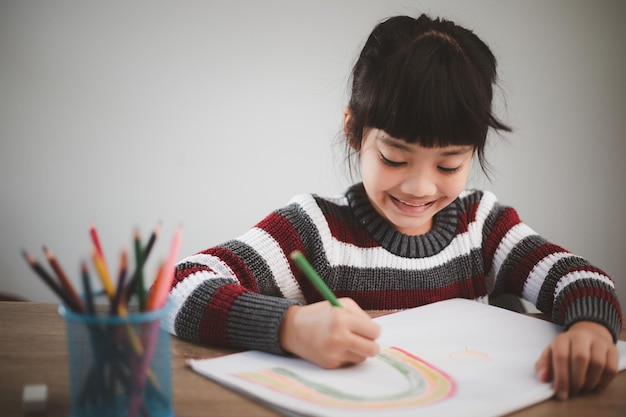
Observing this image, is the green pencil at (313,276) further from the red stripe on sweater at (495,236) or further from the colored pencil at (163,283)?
the red stripe on sweater at (495,236)

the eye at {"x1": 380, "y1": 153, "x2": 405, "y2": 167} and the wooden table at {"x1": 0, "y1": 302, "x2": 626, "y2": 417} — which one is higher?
the eye at {"x1": 380, "y1": 153, "x2": 405, "y2": 167}

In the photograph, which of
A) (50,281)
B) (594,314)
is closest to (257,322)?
(50,281)

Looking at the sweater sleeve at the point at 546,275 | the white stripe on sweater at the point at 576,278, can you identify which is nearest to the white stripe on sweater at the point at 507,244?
the sweater sleeve at the point at 546,275

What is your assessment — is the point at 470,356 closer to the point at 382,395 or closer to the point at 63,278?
the point at 382,395

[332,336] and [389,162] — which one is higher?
[389,162]

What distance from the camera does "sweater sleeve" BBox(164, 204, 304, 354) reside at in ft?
2.30

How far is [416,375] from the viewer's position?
611 mm

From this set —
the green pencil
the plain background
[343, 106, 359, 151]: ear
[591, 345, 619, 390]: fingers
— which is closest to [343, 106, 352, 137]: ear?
[343, 106, 359, 151]: ear

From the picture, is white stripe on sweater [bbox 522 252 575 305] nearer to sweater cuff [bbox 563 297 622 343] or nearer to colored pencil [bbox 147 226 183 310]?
sweater cuff [bbox 563 297 622 343]

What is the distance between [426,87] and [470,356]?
361mm

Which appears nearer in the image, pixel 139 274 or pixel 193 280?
pixel 139 274

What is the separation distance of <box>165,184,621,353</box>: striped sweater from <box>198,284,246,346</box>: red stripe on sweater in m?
0.02

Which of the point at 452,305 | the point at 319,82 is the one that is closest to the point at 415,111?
the point at 452,305

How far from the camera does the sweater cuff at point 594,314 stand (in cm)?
72
